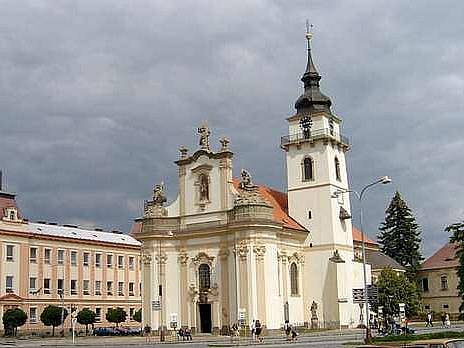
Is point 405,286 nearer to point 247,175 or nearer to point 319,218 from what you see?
point 319,218

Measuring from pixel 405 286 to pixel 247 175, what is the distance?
92.5ft

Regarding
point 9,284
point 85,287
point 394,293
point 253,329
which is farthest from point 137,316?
point 253,329

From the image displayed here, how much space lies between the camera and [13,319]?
256 feet

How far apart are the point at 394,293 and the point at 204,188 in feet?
85.9

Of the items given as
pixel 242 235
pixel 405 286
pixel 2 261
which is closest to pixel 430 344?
pixel 242 235

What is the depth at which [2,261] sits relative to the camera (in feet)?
275

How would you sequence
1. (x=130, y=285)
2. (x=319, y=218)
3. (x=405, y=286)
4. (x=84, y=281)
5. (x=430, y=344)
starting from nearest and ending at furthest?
1. (x=430, y=344)
2. (x=319, y=218)
3. (x=405, y=286)
4. (x=84, y=281)
5. (x=130, y=285)

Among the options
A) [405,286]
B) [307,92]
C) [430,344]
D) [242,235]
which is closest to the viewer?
[430,344]

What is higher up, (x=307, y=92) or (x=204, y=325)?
(x=307, y=92)

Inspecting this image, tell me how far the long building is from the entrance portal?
24317 millimetres

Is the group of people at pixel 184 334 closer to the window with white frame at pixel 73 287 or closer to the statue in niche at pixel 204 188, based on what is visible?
the statue in niche at pixel 204 188

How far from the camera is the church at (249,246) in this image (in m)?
65.4

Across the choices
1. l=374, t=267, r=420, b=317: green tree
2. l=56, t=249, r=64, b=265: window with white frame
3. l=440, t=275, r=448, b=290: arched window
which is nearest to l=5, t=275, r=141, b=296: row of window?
l=56, t=249, r=64, b=265: window with white frame

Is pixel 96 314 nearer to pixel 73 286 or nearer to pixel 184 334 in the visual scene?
pixel 73 286
